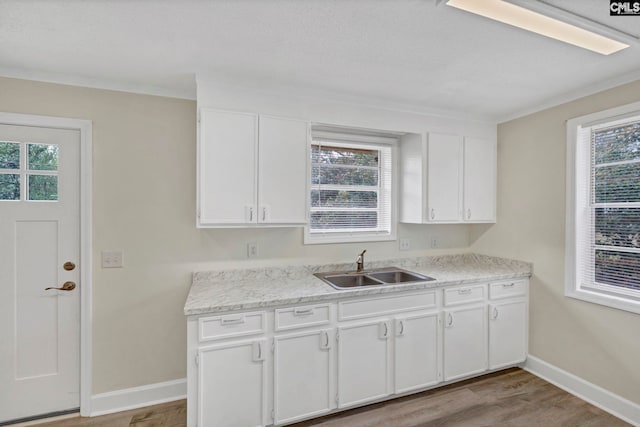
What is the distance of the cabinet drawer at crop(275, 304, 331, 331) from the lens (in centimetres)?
208

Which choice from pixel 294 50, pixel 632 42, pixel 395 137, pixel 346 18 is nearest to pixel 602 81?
pixel 632 42

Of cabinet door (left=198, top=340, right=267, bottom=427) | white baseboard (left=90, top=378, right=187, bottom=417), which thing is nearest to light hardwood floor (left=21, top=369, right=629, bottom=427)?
white baseboard (left=90, top=378, right=187, bottom=417)

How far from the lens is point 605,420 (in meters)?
2.24

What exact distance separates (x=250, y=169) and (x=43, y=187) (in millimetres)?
1497

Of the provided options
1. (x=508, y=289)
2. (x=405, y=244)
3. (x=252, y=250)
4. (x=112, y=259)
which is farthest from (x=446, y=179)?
(x=112, y=259)

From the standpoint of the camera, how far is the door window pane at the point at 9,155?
2.15 meters

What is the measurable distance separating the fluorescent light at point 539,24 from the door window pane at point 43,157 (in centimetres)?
274

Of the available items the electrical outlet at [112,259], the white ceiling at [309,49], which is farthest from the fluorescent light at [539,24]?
the electrical outlet at [112,259]

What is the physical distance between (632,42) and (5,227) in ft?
13.6

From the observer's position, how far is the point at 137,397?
239 cm

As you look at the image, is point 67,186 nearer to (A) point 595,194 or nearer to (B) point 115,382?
(B) point 115,382

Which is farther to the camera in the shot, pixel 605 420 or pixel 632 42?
pixel 605 420

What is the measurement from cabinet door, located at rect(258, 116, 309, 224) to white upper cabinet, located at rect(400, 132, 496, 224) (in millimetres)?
1173

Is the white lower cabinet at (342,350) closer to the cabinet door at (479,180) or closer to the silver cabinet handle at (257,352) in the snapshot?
the silver cabinet handle at (257,352)
